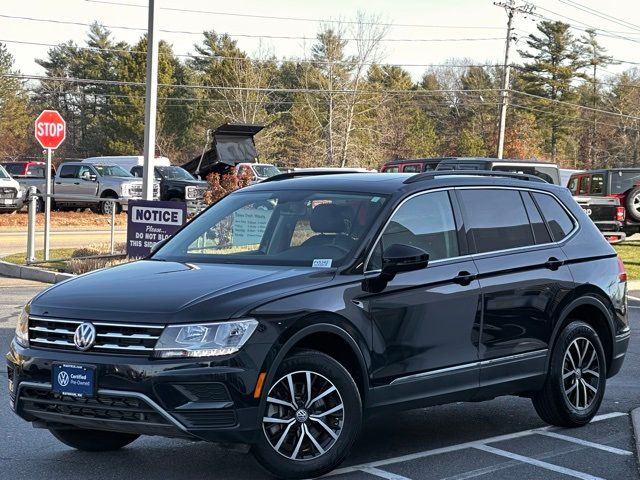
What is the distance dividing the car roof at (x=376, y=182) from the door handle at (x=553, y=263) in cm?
59

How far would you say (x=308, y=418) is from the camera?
6.08 meters

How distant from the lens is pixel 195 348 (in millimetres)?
5688

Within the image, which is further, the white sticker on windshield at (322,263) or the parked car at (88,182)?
the parked car at (88,182)

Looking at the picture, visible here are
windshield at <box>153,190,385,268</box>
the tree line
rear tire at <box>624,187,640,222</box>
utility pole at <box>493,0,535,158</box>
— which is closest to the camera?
windshield at <box>153,190,385,268</box>

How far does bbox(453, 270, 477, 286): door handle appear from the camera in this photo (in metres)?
7.02

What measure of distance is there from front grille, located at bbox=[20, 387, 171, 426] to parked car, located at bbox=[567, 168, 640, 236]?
20.9m

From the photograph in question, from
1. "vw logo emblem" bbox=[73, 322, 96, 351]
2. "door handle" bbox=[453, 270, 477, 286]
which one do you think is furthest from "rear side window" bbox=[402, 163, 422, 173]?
"vw logo emblem" bbox=[73, 322, 96, 351]

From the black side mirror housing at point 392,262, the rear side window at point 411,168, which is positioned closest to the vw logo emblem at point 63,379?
the black side mirror housing at point 392,262

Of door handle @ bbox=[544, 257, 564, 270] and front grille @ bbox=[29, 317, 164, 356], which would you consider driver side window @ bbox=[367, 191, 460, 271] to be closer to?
door handle @ bbox=[544, 257, 564, 270]

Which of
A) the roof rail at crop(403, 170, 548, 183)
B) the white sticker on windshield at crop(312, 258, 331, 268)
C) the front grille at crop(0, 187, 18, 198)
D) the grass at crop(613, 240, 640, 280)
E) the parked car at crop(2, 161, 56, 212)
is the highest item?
the roof rail at crop(403, 170, 548, 183)

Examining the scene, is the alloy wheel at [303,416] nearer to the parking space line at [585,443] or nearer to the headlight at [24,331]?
the headlight at [24,331]

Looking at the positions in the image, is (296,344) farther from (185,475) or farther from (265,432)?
(185,475)

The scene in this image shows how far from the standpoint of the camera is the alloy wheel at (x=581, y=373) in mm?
7871

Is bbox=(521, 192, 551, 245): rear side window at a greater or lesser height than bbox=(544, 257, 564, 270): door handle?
greater
